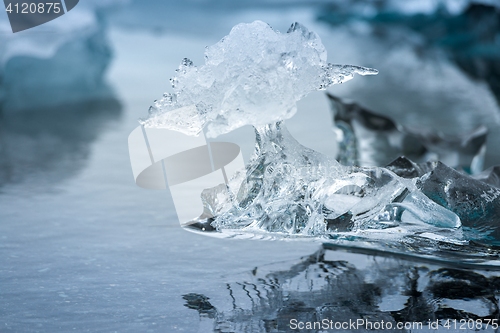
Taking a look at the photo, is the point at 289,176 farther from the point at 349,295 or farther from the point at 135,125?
the point at 135,125

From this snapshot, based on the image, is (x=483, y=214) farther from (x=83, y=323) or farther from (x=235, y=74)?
(x=83, y=323)

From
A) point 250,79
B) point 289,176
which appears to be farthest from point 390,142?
point 250,79

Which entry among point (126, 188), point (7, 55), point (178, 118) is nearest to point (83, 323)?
point (178, 118)

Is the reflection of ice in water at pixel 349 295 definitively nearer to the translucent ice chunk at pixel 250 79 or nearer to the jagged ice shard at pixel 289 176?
the jagged ice shard at pixel 289 176

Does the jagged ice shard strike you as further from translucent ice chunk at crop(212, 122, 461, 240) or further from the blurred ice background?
the blurred ice background

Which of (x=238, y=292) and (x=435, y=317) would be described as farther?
(x=238, y=292)

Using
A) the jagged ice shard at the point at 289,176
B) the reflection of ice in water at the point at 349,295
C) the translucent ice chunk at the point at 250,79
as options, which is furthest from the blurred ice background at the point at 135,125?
the translucent ice chunk at the point at 250,79
